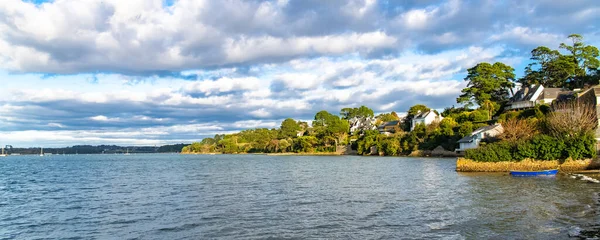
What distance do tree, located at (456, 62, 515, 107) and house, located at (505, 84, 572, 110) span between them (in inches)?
292

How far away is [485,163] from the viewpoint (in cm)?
5078

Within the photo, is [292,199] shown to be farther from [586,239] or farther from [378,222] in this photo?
[586,239]

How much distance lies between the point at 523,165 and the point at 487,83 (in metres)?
66.9

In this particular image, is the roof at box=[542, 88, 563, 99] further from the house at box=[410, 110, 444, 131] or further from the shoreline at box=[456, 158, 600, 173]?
the shoreline at box=[456, 158, 600, 173]

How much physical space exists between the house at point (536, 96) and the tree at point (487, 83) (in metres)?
7.42

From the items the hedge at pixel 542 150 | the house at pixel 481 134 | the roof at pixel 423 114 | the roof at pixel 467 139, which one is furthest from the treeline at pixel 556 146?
the roof at pixel 423 114

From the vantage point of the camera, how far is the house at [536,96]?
304 feet

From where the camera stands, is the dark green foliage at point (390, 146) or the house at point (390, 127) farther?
the house at point (390, 127)

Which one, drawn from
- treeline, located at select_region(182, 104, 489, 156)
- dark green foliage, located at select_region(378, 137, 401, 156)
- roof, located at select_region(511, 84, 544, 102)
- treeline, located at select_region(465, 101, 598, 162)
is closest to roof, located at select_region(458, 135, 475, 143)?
treeline, located at select_region(182, 104, 489, 156)

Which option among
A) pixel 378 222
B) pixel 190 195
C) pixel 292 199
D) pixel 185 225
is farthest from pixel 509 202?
pixel 190 195

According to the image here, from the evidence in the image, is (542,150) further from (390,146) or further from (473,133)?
(390,146)

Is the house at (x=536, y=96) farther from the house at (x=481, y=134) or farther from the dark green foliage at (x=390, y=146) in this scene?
the dark green foliage at (x=390, y=146)

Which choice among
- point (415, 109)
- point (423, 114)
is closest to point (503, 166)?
point (423, 114)

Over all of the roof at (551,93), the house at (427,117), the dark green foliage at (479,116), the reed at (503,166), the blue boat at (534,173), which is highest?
the roof at (551,93)
